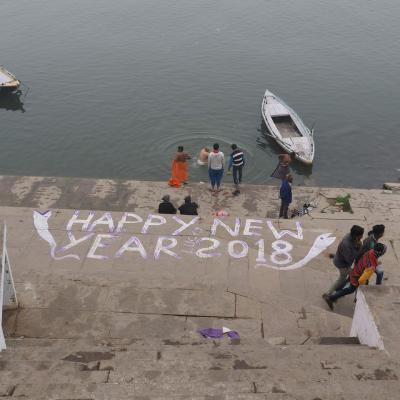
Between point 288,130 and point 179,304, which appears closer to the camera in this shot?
point 179,304

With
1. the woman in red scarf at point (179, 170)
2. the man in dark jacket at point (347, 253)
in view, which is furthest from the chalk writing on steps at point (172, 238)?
the woman in red scarf at point (179, 170)

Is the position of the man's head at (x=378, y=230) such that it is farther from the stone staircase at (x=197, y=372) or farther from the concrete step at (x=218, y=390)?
the concrete step at (x=218, y=390)

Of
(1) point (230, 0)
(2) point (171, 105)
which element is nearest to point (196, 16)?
(1) point (230, 0)

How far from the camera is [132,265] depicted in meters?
8.85

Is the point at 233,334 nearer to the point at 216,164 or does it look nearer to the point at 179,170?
the point at 216,164

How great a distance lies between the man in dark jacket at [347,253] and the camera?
7652 mm

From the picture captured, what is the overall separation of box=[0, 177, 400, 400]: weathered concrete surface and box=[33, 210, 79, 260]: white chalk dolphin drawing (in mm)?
30

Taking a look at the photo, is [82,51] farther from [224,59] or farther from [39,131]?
[39,131]

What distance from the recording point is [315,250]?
31.1 ft

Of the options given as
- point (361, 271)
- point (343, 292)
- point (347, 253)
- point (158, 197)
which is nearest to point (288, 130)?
point (158, 197)

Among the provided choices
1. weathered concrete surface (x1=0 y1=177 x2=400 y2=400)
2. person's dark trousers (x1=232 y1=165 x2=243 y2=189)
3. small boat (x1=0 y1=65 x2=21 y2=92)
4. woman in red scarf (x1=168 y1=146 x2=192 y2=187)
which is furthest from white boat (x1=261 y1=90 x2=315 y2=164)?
small boat (x1=0 y1=65 x2=21 y2=92)

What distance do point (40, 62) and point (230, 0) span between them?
64.9 ft

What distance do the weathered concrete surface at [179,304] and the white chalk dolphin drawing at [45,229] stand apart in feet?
0.10

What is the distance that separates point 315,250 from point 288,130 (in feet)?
39.0
